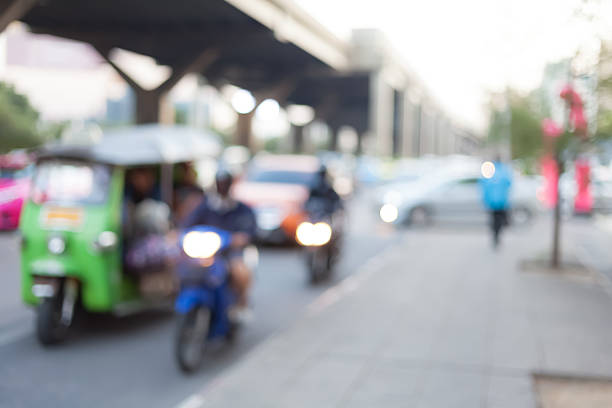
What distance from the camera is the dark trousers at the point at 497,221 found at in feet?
49.7

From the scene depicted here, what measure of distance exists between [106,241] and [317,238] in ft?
13.9

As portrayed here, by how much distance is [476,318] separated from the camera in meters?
8.40

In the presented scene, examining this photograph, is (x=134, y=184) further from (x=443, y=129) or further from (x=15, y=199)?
(x=443, y=129)

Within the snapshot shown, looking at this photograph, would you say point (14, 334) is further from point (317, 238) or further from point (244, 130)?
point (244, 130)

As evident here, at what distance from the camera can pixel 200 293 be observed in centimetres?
638

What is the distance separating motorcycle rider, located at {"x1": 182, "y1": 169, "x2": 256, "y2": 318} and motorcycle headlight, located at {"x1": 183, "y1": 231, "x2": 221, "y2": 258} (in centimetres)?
24

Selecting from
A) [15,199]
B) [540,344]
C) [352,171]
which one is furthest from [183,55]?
[540,344]

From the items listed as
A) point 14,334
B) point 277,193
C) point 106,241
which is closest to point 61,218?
point 106,241

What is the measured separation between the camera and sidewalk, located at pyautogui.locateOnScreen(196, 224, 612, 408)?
5.64 metres

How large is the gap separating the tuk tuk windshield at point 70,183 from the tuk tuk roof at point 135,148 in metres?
0.21

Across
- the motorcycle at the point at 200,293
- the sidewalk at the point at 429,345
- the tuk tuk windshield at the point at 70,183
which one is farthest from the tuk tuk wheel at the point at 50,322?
the sidewalk at the point at 429,345

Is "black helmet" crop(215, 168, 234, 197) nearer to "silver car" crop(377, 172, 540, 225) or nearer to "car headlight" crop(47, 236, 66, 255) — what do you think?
"car headlight" crop(47, 236, 66, 255)

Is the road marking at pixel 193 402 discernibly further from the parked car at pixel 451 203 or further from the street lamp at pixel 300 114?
the street lamp at pixel 300 114

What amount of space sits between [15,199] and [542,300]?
467 inches
